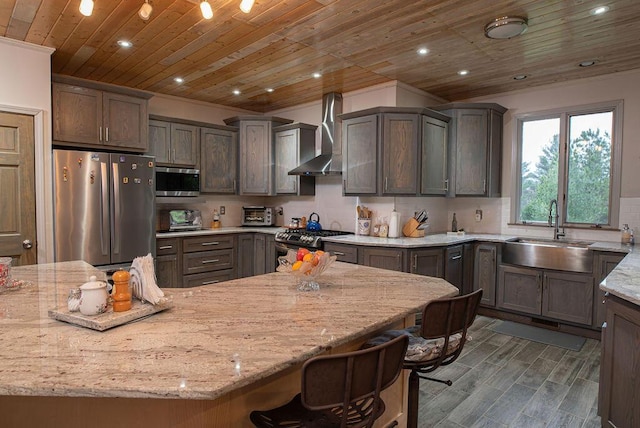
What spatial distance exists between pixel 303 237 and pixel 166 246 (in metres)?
1.62

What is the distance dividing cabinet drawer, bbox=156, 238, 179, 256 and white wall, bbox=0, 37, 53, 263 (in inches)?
44.1

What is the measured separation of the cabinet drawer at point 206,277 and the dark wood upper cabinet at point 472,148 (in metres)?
3.01

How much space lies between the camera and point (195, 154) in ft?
16.6

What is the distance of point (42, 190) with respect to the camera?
3.43 m

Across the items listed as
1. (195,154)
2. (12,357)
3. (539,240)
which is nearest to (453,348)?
(12,357)

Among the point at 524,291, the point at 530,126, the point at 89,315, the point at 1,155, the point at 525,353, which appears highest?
the point at 530,126

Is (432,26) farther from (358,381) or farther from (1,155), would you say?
(1,155)

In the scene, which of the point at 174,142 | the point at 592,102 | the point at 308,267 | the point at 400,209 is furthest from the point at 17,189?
the point at 592,102

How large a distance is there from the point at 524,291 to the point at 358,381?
359 cm

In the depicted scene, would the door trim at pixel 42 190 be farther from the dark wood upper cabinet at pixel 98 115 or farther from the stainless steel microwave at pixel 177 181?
the stainless steel microwave at pixel 177 181

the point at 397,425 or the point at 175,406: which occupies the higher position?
the point at 175,406

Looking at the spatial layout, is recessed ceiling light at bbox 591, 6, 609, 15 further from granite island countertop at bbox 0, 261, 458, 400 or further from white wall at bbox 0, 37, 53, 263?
white wall at bbox 0, 37, 53, 263

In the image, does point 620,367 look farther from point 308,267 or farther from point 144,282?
point 144,282

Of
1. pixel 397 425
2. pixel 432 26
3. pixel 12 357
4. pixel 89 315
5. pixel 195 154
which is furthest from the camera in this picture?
pixel 195 154
